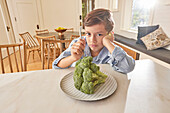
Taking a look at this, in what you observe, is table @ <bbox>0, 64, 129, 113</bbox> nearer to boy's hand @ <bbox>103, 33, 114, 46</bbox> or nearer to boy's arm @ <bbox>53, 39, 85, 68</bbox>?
boy's arm @ <bbox>53, 39, 85, 68</bbox>

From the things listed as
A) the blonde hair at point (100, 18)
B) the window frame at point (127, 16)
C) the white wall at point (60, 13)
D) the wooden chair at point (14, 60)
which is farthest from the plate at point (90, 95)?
the white wall at point (60, 13)

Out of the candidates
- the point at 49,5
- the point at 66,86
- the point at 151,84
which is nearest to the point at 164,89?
the point at 151,84

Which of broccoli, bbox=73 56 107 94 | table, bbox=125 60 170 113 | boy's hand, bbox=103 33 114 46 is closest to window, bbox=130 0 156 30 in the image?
boy's hand, bbox=103 33 114 46

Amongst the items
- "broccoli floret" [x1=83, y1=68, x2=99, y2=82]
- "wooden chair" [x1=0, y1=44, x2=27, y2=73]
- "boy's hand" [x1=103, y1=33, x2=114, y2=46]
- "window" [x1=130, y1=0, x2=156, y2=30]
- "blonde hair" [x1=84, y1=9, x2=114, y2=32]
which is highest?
"window" [x1=130, y1=0, x2=156, y2=30]

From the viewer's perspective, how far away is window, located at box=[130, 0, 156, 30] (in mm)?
2652

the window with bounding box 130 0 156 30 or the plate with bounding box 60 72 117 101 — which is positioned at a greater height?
the window with bounding box 130 0 156 30

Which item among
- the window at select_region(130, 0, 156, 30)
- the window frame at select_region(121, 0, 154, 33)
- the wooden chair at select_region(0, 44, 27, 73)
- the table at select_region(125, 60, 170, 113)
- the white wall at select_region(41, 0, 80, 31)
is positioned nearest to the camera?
the table at select_region(125, 60, 170, 113)

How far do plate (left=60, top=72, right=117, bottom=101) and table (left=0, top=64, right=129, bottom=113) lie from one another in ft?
0.06

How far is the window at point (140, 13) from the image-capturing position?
104 inches

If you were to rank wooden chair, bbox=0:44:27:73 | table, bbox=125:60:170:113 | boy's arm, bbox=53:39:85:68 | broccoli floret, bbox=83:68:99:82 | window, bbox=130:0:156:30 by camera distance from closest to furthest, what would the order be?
table, bbox=125:60:170:113, broccoli floret, bbox=83:68:99:82, boy's arm, bbox=53:39:85:68, wooden chair, bbox=0:44:27:73, window, bbox=130:0:156:30

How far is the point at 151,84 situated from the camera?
0.60m

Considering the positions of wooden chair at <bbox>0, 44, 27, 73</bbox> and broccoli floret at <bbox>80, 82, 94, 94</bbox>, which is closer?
broccoli floret at <bbox>80, 82, 94, 94</bbox>

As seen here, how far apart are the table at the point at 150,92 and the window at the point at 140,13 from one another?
222 centimetres

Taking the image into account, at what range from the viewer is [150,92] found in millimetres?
533
